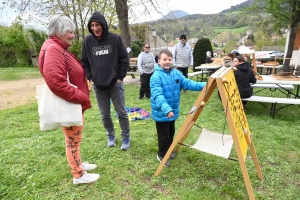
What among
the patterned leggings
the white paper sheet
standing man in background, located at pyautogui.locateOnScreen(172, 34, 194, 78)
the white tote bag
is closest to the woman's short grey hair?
the white tote bag

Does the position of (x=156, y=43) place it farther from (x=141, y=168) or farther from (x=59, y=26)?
(x=59, y=26)

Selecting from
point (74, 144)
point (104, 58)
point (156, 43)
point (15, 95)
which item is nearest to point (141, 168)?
point (74, 144)

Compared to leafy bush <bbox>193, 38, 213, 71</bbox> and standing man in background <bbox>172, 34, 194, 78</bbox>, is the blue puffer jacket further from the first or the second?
leafy bush <bbox>193, 38, 213, 71</bbox>

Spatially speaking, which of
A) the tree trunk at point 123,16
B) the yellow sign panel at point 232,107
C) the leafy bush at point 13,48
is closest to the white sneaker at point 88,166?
the yellow sign panel at point 232,107

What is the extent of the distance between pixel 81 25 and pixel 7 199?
8.57 metres

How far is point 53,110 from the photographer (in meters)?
1.81

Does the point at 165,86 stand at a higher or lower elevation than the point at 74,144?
higher

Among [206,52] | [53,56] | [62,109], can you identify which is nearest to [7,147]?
[62,109]

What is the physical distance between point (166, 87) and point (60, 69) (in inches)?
44.5

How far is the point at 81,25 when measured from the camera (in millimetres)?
9250

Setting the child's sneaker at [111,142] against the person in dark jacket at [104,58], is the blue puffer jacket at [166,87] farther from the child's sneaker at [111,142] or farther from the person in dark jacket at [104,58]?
the child's sneaker at [111,142]

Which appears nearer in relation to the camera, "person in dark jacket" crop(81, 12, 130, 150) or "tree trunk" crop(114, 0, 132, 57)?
"person in dark jacket" crop(81, 12, 130, 150)

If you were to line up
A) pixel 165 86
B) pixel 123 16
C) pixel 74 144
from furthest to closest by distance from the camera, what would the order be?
pixel 123 16 → pixel 165 86 → pixel 74 144

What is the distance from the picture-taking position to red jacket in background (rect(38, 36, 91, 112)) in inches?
67.4
